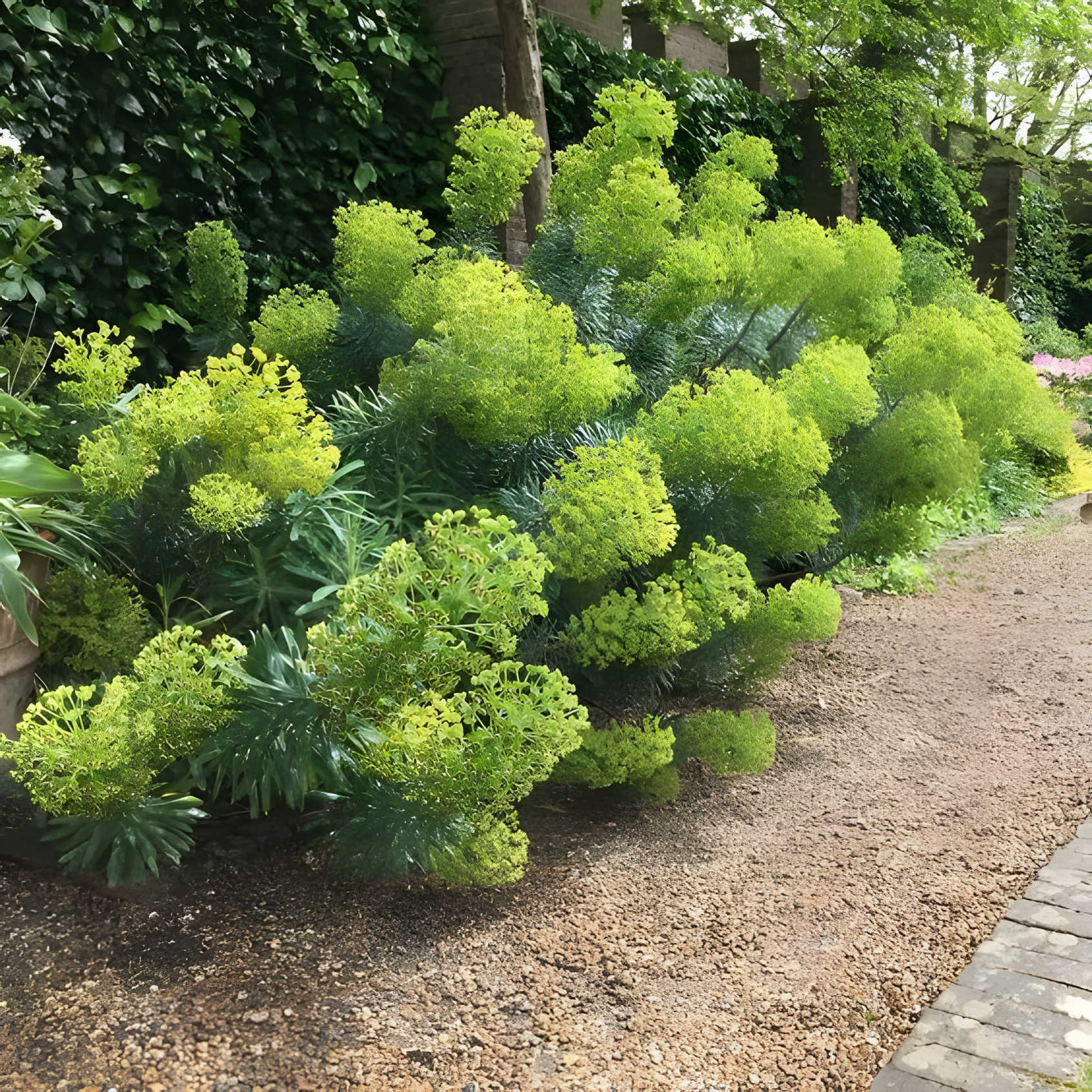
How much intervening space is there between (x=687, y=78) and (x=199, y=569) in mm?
6518

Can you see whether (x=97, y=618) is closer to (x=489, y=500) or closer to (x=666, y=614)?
(x=489, y=500)

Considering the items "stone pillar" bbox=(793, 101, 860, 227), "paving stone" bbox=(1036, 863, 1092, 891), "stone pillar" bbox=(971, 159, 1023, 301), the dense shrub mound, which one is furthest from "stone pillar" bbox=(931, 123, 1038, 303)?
"paving stone" bbox=(1036, 863, 1092, 891)

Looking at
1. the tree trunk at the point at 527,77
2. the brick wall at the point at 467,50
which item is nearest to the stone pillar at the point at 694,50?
the brick wall at the point at 467,50

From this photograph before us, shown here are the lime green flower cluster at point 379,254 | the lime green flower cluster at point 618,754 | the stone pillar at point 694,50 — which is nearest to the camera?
the lime green flower cluster at point 618,754

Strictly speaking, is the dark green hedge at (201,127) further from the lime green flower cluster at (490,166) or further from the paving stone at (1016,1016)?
the paving stone at (1016,1016)

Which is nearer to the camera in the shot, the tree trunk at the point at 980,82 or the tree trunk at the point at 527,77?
the tree trunk at the point at 527,77

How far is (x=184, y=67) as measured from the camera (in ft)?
13.0

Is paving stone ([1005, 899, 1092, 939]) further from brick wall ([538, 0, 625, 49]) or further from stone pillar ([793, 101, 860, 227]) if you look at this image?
stone pillar ([793, 101, 860, 227])

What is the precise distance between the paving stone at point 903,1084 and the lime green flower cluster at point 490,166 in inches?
114

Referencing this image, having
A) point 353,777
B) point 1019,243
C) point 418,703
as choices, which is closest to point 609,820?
point 353,777

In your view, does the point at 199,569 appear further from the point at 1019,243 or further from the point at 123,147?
the point at 1019,243

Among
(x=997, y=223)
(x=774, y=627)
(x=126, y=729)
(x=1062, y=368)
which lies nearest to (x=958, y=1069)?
(x=774, y=627)

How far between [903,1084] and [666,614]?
3.64 ft

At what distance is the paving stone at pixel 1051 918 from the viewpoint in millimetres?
2332
